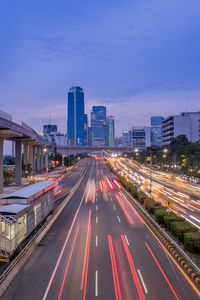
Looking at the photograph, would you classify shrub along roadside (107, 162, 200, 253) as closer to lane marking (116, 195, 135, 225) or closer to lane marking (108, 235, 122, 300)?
lane marking (116, 195, 135, 225)

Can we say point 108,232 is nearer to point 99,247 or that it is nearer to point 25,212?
point 99,247

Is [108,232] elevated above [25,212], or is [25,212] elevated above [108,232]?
[25,212]

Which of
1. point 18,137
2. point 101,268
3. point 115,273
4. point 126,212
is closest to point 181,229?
point 115,273

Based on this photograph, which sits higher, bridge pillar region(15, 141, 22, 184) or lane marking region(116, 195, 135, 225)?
bridge pillar region(15, 141, 22, 184)

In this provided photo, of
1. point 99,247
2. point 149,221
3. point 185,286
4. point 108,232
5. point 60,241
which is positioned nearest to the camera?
point 185,286

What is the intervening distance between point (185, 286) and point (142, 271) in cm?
272

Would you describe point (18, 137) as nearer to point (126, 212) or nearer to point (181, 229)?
point (126, 212)

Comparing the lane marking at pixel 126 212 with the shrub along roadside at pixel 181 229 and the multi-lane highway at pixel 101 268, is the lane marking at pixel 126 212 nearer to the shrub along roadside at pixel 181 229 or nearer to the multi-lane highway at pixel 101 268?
the multi-lane highway at pixel 101 268

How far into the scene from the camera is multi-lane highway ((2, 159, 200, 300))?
12.6 meters

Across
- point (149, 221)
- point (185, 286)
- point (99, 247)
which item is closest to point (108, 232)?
point (99, 247)

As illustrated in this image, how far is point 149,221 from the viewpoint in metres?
26.2

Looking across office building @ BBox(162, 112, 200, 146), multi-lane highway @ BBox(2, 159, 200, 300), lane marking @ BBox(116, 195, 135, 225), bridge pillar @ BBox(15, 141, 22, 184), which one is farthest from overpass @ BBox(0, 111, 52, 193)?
office building @ BBox(162, 112, 200, 146)

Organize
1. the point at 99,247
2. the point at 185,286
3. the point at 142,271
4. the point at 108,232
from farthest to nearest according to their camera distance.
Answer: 1. the point at 108,232
2. the point at 99,247
3. the point at 142,271
4. the point at 185,286

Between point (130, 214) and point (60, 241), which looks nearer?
point (60, 241)
